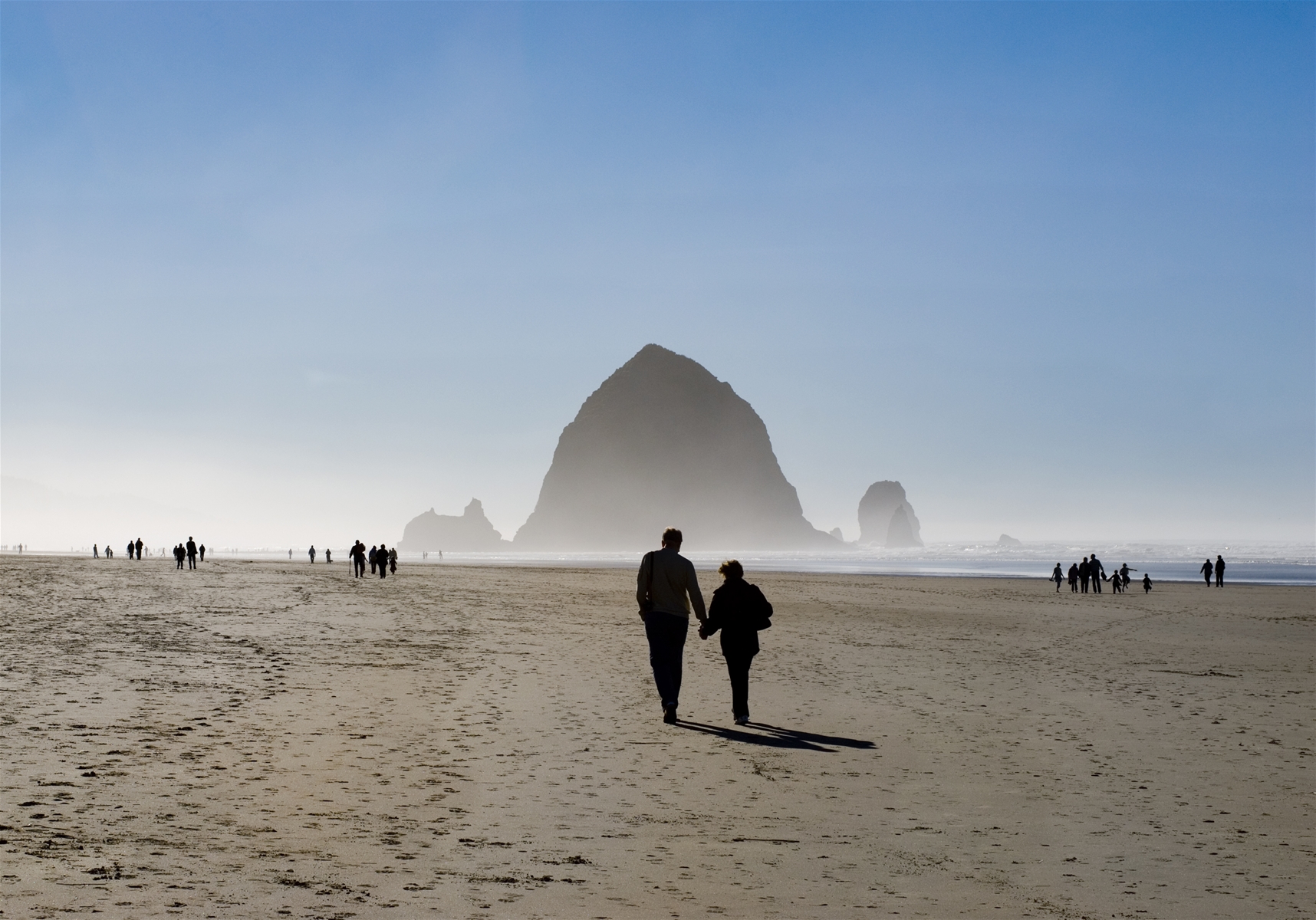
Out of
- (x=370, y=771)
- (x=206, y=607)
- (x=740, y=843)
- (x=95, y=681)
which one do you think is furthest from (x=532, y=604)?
(x=740, y=843)

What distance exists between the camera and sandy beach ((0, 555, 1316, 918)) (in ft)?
17.3

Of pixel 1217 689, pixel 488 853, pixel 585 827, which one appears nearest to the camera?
pixel 488 853

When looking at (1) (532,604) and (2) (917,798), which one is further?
(1) (532,604)

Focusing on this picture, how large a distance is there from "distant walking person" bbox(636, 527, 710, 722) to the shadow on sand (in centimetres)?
46

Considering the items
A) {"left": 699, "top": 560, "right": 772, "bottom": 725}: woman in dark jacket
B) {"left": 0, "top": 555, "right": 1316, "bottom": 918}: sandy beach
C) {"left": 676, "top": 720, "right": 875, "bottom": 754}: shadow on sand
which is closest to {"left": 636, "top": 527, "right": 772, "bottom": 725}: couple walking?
{"left": 699, "top": 560, "right": 772, "bottom": 725}: woman in dark jacket

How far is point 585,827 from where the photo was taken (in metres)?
6.56

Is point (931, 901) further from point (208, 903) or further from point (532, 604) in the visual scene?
point (532, 604)

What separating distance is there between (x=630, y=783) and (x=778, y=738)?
97.5 inches

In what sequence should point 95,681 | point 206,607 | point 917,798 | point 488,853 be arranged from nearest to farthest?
1. point 488,853
2. point 917,798
3. point 95,681
4. point 206,607

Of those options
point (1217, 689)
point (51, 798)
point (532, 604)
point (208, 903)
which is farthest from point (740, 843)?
point (532, 604)

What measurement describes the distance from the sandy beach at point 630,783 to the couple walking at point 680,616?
1.60 feet

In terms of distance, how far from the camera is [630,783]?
309 inches

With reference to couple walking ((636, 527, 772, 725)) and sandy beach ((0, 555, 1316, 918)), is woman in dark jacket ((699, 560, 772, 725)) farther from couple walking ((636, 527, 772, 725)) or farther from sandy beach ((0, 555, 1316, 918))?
sandy beach ((0, 555, 1316, 918))

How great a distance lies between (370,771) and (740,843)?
329cm
